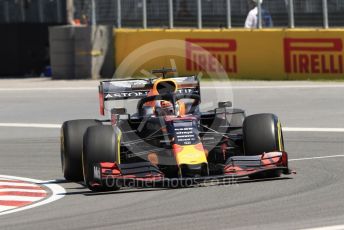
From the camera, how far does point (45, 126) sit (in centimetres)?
1872

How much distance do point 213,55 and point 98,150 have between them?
14876mm

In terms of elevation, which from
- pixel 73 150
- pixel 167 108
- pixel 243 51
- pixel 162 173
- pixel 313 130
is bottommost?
pixel 313 130

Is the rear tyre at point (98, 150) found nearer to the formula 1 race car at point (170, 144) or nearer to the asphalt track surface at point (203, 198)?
the formula 1 race car at point (170, 144)

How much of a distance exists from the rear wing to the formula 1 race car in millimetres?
12

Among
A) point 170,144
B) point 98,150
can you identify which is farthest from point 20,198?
point 170,144

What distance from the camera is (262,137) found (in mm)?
11211

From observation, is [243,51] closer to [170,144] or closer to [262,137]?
[262,137]

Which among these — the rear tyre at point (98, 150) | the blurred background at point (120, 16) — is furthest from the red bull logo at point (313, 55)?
the rear tyre at point (98, 150)

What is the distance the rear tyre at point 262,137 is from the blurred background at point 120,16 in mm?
12906

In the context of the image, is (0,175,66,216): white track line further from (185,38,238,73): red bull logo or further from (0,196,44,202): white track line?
(185,38,238,73): red bull logo

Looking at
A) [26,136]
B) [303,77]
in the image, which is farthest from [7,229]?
[303,77]

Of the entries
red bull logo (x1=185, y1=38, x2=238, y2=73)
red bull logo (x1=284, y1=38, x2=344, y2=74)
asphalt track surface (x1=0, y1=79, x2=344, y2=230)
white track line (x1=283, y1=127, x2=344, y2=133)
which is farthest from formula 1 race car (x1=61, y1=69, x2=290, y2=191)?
red bull logo (x1=185, y1=38, x2=238, y2=73)

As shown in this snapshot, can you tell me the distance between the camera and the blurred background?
24.6 meters

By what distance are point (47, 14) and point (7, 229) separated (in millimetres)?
22765
